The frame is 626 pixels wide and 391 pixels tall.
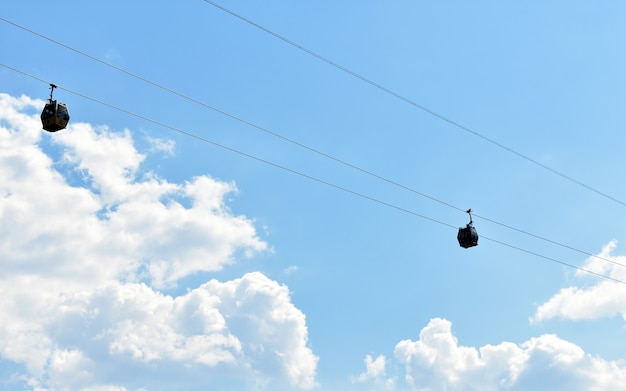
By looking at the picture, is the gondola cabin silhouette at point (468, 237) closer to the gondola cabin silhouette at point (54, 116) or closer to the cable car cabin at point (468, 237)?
the cable car cabin at point (468, 237)

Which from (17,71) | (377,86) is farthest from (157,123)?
(377,86)

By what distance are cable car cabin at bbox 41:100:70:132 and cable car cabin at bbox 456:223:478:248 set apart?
61.6 feet

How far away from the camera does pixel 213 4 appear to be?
25953 millimetres

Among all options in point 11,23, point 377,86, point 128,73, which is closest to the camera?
point 11,23

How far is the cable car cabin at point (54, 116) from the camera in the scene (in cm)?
2655

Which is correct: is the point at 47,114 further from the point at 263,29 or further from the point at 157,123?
the point at 263,29

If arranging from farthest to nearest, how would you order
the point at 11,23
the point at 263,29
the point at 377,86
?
the point at 377,86, the point at 263,29, the point at 11,23

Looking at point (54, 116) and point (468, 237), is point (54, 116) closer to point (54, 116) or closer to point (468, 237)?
point (54, 116)

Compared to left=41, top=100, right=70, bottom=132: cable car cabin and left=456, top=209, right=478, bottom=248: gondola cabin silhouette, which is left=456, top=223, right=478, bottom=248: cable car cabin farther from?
left=41, top=100, right=70, bottom=132: cable car cabin

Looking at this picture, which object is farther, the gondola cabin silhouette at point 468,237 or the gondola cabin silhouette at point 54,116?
the gondola cabin silhouette at point 468,237

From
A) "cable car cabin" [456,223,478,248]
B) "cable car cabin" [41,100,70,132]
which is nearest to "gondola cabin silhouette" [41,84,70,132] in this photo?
"cable car cabin" [41,100,70,132]

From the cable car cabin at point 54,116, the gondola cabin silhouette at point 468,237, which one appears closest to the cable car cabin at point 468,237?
the gondola cabin silhouette at point 468,237

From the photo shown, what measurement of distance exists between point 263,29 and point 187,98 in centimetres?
388

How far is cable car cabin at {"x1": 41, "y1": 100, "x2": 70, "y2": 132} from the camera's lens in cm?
2655
